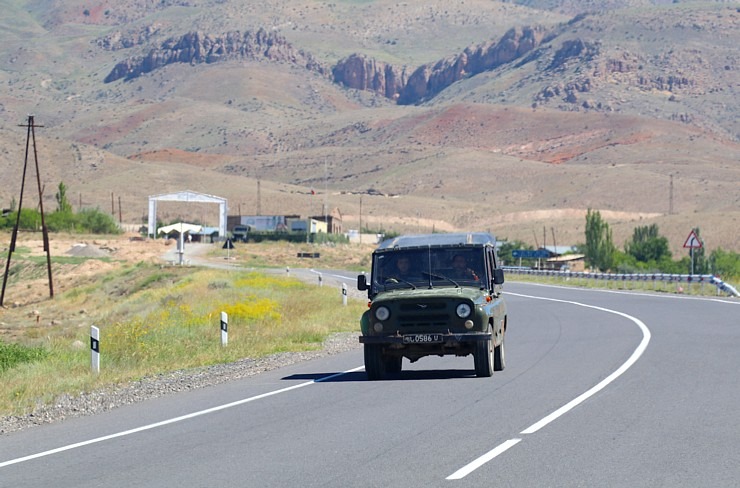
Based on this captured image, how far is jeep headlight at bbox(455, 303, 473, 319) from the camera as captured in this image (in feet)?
55.1

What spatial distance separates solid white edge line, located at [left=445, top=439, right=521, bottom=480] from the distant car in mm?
5528

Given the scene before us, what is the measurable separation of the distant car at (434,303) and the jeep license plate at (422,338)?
0.01 metres

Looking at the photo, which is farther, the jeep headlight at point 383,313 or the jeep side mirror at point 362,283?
the jeep side mirror at point 362,283

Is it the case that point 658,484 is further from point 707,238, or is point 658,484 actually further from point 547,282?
point 707,238

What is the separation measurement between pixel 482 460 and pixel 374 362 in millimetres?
7075

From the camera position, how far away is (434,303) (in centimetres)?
1695

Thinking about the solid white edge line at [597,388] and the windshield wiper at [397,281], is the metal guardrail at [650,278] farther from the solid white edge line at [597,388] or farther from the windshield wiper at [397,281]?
the windshield wiper at [397,281]

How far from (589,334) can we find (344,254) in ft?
257

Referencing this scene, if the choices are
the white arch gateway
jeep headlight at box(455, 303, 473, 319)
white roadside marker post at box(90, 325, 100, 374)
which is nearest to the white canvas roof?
the white arch gateway

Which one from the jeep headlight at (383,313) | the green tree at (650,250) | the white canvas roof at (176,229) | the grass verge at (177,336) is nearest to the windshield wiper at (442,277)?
the jeep headlight at (383,313)

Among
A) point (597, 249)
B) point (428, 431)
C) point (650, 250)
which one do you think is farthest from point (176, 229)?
point (428, 431)

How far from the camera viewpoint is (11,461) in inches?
447

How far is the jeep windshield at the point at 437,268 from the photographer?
17.8 m

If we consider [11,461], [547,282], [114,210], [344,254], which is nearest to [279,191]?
[114,210]
